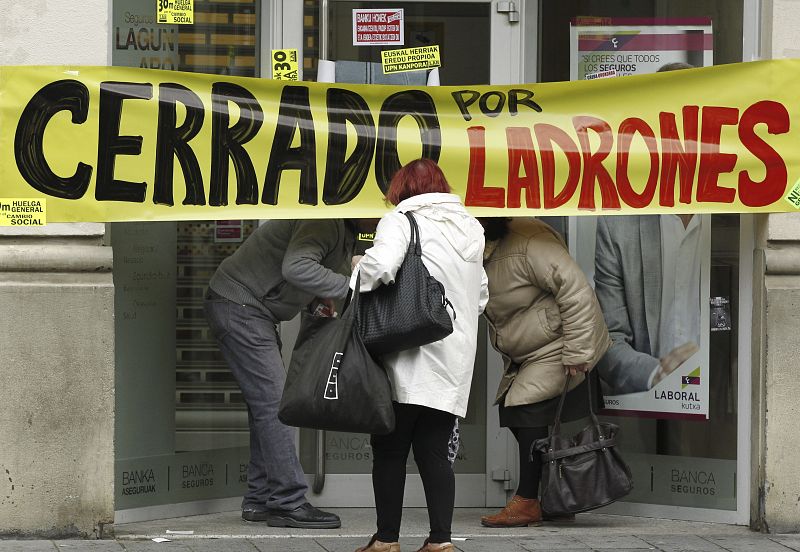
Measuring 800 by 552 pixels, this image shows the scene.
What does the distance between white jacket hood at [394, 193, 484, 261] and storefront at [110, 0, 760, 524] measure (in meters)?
1.67

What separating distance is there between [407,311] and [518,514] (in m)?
1.83

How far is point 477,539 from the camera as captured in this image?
650cm

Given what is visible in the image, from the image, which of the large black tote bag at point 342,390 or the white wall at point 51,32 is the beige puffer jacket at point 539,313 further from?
the white wall at point 51,32

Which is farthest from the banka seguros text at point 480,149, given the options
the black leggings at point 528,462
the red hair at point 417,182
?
the black leggings at point 528,462

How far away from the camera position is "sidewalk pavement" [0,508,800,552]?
20.3 feet

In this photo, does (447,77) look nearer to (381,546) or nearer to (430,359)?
(430,359)

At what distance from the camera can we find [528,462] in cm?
678

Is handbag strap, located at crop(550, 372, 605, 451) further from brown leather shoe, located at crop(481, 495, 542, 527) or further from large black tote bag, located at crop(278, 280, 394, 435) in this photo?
large black tote bag, located at crop(278, 280, 394, 435)

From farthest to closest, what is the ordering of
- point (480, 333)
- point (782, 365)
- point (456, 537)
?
1. point (480, 333)
2. point (782, 365)
3. point (456, 537)

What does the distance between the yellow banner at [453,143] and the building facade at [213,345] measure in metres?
0.24

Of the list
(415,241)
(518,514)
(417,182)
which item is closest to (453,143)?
(417,182)

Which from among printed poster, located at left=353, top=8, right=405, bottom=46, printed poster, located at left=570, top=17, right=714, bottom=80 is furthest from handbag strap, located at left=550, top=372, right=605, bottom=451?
printed poster, located at left=353, top=8, right=405, bottom=46

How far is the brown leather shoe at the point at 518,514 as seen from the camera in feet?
22.3

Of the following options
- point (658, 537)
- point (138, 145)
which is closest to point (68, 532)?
point (138, 145)
